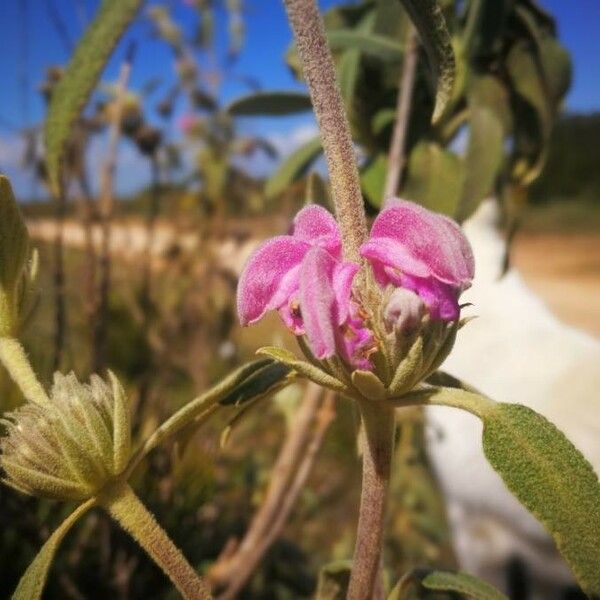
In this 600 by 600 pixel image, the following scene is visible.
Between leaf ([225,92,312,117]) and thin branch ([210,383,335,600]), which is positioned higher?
leaf ([225,92,312,117])

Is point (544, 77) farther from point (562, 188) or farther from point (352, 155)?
point (562, 188)

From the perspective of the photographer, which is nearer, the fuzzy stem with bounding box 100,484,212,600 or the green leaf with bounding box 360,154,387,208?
the fuzzy stem with bounding box 100,484,212,600

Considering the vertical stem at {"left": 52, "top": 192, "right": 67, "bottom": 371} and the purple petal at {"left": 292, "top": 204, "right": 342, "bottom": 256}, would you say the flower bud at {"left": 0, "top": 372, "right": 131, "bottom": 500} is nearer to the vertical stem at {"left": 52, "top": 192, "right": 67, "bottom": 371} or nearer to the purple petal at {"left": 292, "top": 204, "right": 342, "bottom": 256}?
the purple petal at {"left": 292, "top": 204, "right": 342, "bottom": 256}

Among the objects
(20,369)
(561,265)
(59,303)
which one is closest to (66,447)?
(20,369)

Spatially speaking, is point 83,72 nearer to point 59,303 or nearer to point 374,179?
point 374,179

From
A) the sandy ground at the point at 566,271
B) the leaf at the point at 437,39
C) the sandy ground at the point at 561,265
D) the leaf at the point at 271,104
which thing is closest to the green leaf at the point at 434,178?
the leaf at the point at 271,104

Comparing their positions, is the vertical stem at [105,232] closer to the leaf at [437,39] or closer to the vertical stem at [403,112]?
the vertical stem at [403,112]

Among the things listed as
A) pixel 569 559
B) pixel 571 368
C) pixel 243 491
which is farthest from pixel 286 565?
pixel 569 559

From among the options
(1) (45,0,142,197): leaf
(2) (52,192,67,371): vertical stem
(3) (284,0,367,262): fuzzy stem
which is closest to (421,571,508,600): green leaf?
(3) (284,0,367,262): fuzzy stem
